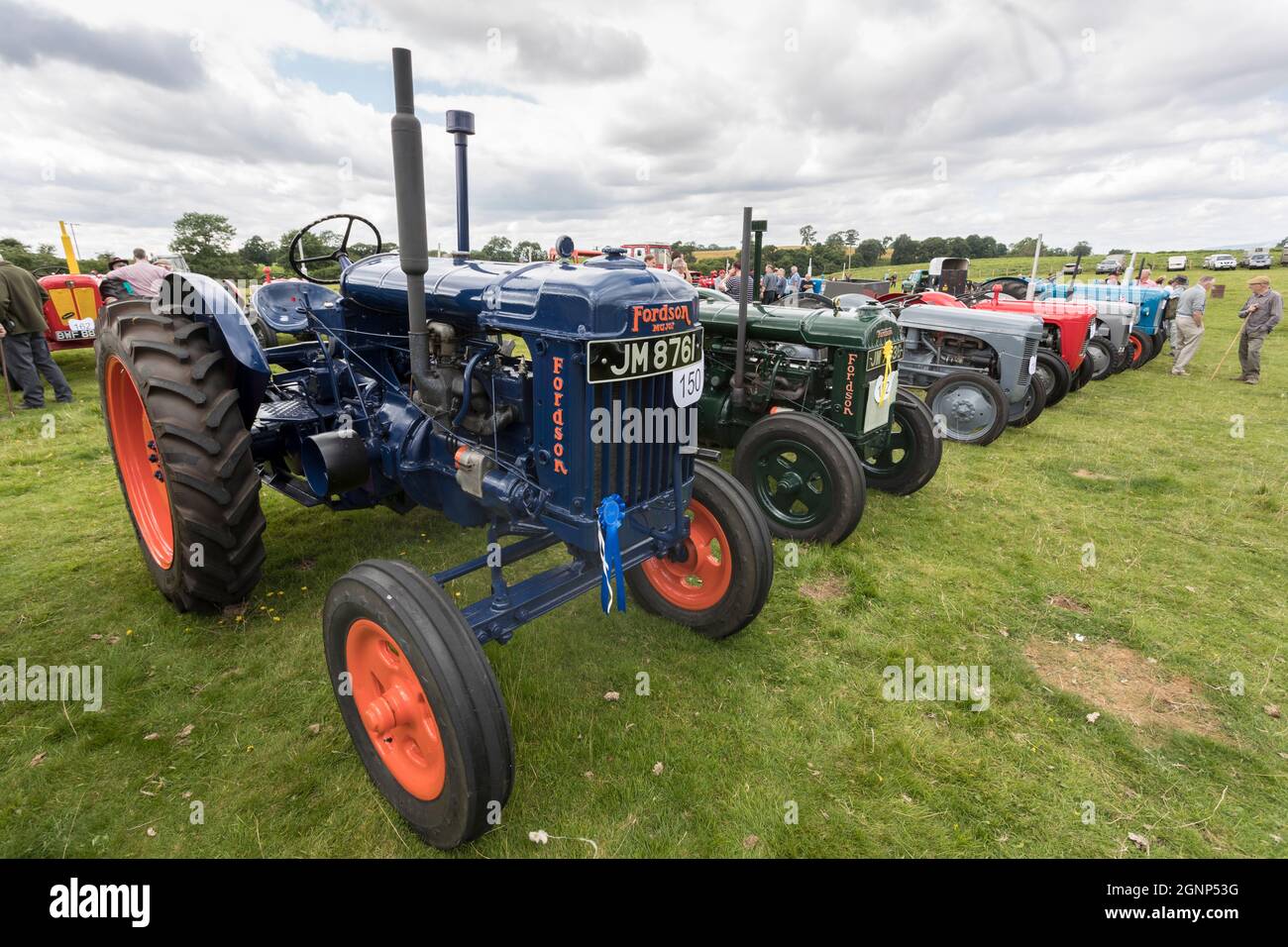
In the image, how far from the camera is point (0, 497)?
4.87 metres

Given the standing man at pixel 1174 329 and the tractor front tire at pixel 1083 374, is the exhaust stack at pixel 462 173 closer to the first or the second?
the tractor front tire at pixel 1083 374

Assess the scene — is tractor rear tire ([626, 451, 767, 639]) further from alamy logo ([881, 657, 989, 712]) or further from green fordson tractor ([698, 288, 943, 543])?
green fordson tractor ([698, 288, 943, 543])

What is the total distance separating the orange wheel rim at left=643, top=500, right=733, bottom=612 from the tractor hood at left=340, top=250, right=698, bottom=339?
1.07m

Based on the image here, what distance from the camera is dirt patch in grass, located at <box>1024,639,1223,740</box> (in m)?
2.95

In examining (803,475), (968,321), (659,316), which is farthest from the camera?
(968,321)

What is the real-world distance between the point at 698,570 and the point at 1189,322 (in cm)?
1273

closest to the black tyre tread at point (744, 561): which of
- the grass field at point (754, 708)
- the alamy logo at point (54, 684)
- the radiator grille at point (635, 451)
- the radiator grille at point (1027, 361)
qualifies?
the grass field at point (754, 708)

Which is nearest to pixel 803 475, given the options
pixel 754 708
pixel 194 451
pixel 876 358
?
pixel 876 358

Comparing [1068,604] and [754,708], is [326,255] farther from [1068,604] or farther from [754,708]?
[1068,604]

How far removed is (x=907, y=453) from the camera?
18.0ft

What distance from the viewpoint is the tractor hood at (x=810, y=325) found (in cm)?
478

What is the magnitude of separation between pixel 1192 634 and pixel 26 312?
1072 centimetres
